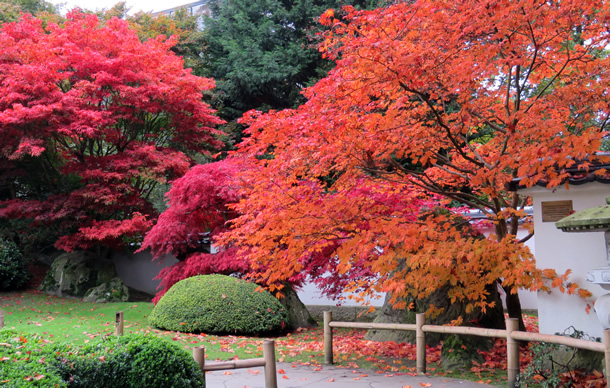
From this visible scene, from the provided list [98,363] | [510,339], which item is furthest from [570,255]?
[98,363]

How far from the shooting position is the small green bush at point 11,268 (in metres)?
15.8

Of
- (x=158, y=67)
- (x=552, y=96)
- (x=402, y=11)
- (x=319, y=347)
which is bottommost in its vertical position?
(x=319, y=347)

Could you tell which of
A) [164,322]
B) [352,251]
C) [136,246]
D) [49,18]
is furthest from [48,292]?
[352,251]

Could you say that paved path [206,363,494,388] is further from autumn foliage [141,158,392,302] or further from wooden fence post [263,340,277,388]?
autumn foliage [141,158,392,302]

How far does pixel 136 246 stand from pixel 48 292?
10.6 ft

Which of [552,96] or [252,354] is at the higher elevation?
[552,96]

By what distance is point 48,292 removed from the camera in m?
16.4

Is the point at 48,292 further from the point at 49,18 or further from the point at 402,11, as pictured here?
the point at 402,11

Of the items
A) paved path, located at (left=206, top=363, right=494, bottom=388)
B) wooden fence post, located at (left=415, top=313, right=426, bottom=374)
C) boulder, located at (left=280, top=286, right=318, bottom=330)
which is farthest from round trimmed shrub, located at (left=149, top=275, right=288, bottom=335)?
wooden fence post, located at (left=415, top=313, right=426, bottom=374)

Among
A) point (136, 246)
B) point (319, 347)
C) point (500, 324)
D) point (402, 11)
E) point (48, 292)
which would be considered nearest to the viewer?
point (402, 11)

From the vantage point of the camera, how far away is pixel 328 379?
6.81m

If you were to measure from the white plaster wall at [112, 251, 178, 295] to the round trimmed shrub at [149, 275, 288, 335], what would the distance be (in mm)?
7163

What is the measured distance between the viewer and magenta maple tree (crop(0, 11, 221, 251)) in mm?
13852

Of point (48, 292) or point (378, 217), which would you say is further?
point (48, 292)
